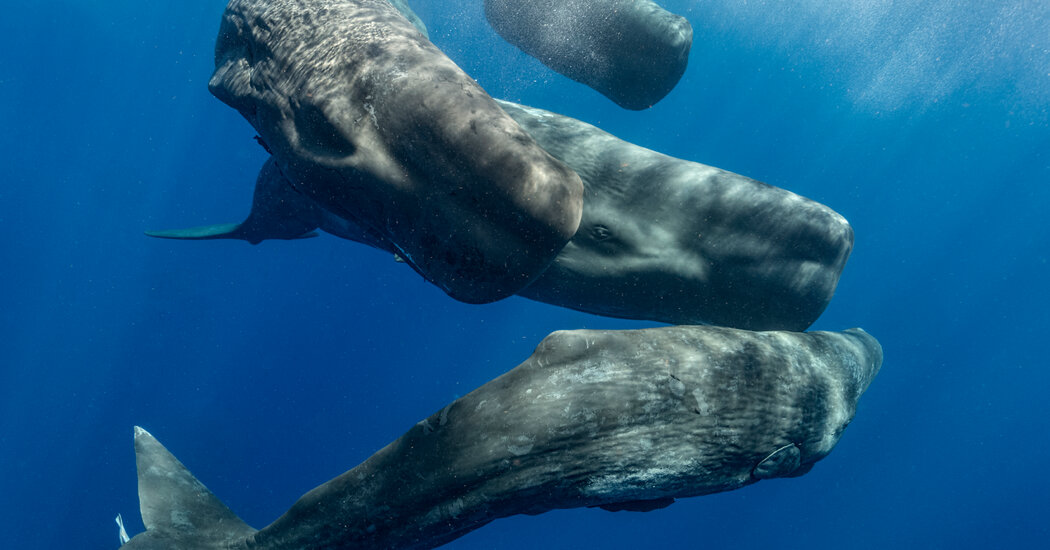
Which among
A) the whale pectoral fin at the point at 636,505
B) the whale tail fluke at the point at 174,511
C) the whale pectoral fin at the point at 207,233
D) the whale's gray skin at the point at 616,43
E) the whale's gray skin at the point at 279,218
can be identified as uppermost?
the whale's gray skin at the point at 616,43

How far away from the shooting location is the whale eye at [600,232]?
3.96m

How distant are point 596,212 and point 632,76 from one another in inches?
208

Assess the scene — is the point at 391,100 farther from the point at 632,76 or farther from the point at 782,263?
the point at 632,76

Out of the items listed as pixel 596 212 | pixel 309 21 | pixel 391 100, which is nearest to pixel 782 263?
pixel 596 212

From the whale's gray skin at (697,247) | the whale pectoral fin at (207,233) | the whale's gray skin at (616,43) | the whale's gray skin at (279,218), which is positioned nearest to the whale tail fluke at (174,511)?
the whale's gray skin at (279,218)

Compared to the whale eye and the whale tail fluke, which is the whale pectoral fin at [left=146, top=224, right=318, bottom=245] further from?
the whale eye

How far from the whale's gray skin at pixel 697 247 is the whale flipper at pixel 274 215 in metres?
3.36

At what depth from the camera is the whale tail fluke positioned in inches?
163

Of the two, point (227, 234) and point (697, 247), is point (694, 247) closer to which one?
point (697, 247)

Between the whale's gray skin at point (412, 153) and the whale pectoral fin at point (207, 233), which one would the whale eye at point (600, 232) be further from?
the whale pectoral fin at point (207, 233)

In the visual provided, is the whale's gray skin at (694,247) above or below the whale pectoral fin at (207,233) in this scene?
below

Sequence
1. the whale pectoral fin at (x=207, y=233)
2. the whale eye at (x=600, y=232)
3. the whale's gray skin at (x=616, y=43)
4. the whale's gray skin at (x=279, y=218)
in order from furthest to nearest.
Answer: the whale pectoral fin at (x=207, y=233)
the whale's gray skin at (x=616, y=43)
the whale's gray skin at (x=279, y=218)
the whale eye at (x=600, y=232)

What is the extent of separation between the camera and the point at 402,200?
306 cm

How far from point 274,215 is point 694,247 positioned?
6.11 metres
